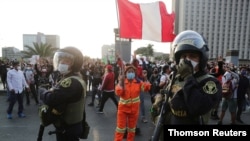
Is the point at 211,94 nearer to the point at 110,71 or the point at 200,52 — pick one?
the point at 200,52

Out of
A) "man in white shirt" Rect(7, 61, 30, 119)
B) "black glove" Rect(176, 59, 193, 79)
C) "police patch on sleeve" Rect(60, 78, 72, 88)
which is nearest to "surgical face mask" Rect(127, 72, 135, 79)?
"police patch on sleeve" Rect(60, 78, 72, 88)

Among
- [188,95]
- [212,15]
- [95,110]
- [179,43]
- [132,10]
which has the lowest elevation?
[95,110]

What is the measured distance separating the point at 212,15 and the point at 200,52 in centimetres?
11348

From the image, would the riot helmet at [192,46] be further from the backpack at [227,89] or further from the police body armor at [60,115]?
the backpack at [227,89]

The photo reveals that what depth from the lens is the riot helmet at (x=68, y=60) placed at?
3.03 meters

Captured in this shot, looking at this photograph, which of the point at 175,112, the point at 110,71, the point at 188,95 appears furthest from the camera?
the point at 110,71

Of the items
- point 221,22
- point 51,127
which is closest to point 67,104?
point 51,127

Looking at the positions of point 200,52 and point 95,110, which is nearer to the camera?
point 200,52

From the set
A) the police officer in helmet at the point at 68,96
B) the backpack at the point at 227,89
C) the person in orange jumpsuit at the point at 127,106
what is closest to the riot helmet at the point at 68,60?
the police officer in helmet at the point at 68,96

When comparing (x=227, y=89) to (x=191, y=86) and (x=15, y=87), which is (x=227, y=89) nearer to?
Result: (x=191, y=86)

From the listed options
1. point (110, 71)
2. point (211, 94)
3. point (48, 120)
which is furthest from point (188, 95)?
point (110, 71)

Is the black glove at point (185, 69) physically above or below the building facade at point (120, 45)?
below

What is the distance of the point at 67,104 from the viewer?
9.19 ft

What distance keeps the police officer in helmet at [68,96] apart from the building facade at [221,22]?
104 meters
